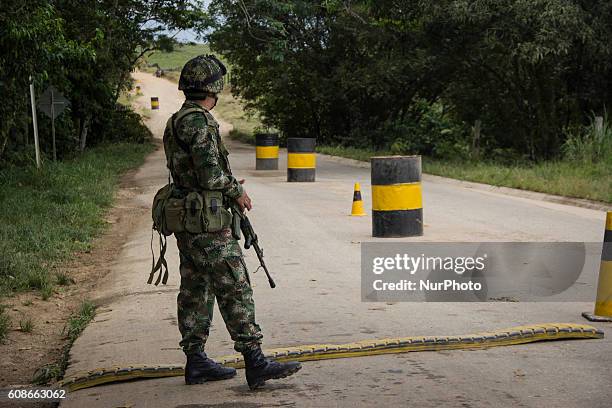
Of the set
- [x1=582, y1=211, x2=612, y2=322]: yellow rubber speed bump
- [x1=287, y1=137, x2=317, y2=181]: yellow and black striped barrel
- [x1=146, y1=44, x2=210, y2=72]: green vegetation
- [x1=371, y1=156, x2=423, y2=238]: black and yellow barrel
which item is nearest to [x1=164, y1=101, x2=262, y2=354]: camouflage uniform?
[x1=582, y1=211, x2=612, y2=322]: yellow rubber speed bump

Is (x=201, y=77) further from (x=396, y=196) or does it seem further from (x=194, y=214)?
(x=396, y=196)

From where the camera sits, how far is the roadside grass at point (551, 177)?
1752 cm

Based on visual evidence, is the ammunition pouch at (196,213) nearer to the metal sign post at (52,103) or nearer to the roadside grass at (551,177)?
the roadside grass at (551,177)

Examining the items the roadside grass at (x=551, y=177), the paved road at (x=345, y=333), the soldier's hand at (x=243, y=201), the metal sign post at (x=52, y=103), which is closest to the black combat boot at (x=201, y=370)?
the paved road at (x=345, y=333)

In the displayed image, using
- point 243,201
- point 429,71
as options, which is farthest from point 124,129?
point 243,201

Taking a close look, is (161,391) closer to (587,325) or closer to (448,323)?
(448,323)

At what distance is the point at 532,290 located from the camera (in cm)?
907

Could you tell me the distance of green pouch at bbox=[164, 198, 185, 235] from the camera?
5.75m

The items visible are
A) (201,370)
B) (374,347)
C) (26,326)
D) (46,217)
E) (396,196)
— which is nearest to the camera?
(201,370)

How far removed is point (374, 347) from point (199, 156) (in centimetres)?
184

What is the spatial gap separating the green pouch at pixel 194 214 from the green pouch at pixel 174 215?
3 cm

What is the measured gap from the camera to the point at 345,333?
24.1 ft

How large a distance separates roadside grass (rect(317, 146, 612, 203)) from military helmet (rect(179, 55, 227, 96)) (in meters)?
11.6

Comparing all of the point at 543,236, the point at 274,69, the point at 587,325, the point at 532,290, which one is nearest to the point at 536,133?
the point at 274,69
